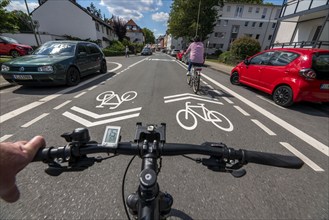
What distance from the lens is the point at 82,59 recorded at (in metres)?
7.91

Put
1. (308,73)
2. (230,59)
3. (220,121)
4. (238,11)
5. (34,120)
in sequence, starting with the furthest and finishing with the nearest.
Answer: (238,11) < (230,59) < (308,73) < (220,121) < (34,120)

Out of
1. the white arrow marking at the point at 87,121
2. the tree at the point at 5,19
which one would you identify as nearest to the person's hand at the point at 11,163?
the white arrow marking at the point at 87,121

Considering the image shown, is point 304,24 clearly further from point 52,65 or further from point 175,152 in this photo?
point 175,152

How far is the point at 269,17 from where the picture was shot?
47156 millimetres

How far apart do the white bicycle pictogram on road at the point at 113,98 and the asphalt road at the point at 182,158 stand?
0.03 m

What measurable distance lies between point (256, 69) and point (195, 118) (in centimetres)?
441

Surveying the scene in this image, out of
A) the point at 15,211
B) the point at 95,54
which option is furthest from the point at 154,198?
the point at 95,54

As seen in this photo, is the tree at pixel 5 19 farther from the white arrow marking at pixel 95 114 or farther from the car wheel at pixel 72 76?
the white arrow marking at pixel 95 114

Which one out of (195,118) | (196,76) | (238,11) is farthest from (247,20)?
(195,118)

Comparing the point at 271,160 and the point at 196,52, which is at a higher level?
the point at 196,52

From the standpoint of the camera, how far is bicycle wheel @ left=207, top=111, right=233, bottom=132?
13.2 feet

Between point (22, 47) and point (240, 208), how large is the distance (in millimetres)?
19464

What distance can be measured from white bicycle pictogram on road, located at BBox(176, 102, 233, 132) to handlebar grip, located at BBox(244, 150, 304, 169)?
9.48ft

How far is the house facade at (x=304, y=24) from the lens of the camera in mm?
12264
